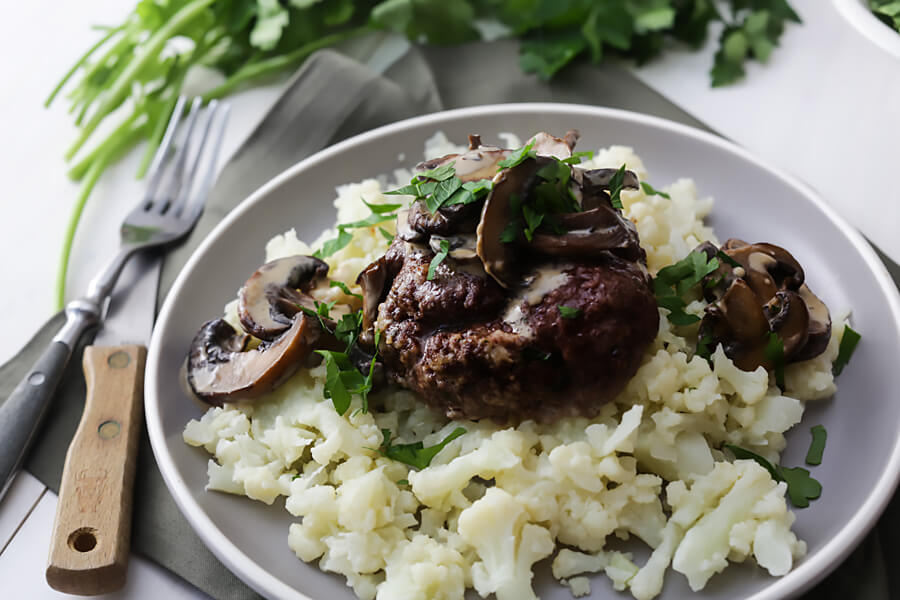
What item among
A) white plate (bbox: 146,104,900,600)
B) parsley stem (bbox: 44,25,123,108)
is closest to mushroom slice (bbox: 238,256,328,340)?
white plate (bbox: 146,104,900,600)

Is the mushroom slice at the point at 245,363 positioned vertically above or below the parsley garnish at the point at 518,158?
below

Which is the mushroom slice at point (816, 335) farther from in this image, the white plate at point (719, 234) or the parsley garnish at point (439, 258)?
the parsley garnish at point (439, 258)

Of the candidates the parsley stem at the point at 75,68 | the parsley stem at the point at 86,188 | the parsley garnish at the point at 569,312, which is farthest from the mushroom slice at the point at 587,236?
the parsley stem at the point at 75,68

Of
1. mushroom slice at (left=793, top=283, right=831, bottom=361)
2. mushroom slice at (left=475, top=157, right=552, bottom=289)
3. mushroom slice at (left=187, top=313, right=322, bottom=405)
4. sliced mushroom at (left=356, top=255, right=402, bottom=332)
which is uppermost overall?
mushroom slice at (left=475, top=157, right=552, bottom=289)

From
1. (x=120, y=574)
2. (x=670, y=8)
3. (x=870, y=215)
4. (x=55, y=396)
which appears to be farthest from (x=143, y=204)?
(x=870, y=215)

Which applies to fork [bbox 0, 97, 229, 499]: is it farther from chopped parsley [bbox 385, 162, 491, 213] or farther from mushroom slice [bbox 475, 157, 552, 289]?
mushroom slice [bbox 475, 157, 552, 289]

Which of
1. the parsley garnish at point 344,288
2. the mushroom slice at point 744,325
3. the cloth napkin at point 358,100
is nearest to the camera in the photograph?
the mushroom slice at point 744,325

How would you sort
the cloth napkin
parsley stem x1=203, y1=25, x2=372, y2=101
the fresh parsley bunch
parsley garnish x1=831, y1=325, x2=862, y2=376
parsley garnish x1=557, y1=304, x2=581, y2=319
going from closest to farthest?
parsley garnish x1=557, y1=304, x2=581, y2=319, parsley garnish x1=831, y1=325, x2=862, y2=376, the cloth napkin, the fresh parsley bunch, parsley stem x1=203, y1=25, x2=372, y2=101
